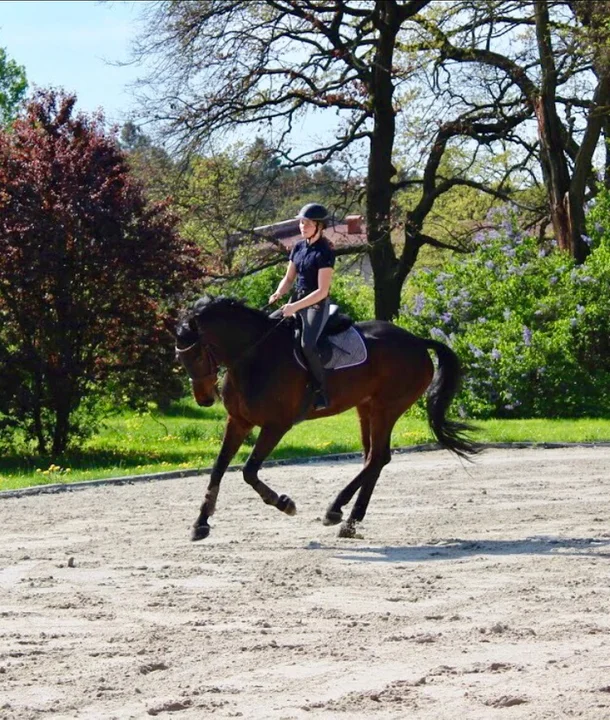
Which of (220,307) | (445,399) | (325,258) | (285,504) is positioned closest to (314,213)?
(325,258)

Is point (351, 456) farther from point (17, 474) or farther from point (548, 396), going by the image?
point (548, 396)

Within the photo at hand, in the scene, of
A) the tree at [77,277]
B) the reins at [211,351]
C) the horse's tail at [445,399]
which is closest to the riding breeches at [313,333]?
the reins at [211,351]

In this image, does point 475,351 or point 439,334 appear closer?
point 475,351

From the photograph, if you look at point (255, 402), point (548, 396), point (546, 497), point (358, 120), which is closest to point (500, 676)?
point (255, 402)

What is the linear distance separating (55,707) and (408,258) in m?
26.0

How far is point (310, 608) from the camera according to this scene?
Answer: 27.8ft

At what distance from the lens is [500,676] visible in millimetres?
6527

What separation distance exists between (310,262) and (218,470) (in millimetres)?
1883

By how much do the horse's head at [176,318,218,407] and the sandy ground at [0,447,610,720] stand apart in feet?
4.15

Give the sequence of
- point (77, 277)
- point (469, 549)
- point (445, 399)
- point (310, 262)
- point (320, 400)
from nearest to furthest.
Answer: point (469, 549), point (310, 262), point (320, 400), point (445, 399), point (77, 277)

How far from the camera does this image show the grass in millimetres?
17984

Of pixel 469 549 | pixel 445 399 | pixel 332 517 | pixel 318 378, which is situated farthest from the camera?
pixel 445 399

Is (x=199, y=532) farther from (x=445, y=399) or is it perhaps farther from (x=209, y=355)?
(x=445, y=399)

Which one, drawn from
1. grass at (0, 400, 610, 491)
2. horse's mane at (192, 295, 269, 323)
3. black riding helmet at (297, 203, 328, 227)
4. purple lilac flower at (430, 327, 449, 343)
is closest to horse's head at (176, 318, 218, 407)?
horse's mane at (192, 295, 269, 323)
